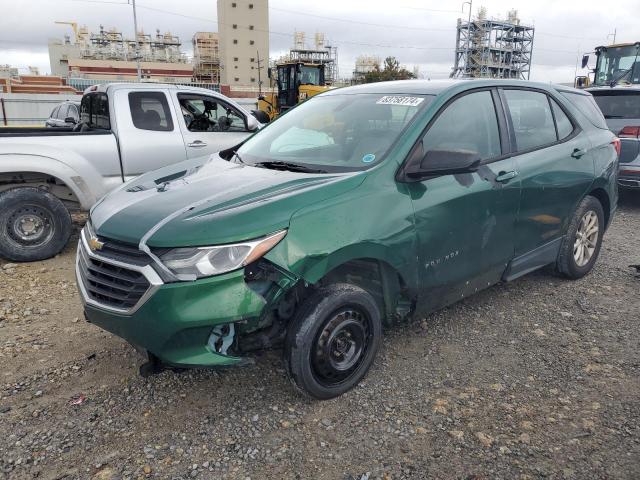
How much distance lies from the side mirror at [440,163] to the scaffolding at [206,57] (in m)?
88.8

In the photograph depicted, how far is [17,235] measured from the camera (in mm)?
5418

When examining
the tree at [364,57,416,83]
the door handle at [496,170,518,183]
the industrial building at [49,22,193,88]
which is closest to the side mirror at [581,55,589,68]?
the door handle at [496,170,518,183]

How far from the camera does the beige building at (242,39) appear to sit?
82.9 meters

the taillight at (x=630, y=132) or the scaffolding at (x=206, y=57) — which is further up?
the scaffolding at (x=206, y=57)

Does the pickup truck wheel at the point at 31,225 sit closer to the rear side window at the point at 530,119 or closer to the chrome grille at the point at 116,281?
the chrome grille at the point at 116,281

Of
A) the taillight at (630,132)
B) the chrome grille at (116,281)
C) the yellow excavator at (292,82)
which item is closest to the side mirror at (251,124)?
the chrome grille at (116,281)

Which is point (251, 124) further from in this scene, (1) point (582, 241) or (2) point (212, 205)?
(2) point (212, 205)

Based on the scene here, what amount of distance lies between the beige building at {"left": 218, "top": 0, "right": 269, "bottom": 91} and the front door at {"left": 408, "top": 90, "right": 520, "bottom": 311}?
83.3 metres

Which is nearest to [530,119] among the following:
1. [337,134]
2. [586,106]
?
[586,106]

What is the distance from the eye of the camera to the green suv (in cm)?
249

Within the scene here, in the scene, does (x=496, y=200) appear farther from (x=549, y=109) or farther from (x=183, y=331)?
(x=183, y=331)

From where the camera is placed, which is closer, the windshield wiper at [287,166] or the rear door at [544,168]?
the windshield wiper at [287,166]

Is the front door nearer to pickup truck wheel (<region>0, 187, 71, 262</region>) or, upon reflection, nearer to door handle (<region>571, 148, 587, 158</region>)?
door handle (<region>571, 148, 587, 158</region>)

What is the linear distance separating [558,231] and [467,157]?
1.76m
